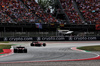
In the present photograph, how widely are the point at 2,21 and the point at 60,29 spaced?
10.9 metres

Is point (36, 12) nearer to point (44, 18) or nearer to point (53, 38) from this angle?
point (44, 18)

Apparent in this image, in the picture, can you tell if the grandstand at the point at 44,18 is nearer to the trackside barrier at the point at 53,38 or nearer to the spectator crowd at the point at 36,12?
the spectator crowd at the point at 36,12

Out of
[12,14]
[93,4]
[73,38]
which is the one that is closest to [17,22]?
[12,14]

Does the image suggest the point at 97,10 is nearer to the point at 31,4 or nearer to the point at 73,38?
the point at 73,38

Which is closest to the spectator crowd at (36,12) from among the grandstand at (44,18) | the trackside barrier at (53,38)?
the grandstand at (44,18)

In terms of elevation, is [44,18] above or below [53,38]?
above

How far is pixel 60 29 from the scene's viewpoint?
36.5m

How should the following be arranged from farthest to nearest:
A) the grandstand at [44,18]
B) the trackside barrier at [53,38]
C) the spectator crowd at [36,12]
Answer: the spectator crowd at [36,12], the grandstand at [44,18], the trackside barrier at [53,38]

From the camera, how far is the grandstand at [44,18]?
35438 millimetres

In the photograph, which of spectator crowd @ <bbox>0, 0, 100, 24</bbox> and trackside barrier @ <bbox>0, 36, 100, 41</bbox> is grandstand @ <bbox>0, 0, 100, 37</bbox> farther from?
trackside barrier @ <bbox>0, 36, 100, 41</bbox>

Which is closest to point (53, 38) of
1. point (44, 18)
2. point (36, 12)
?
point (44, 18)

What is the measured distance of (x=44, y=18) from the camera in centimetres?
3891

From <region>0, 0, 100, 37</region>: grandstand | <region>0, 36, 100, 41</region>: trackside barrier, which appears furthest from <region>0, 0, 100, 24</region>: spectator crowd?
<region>0, 36, 100, 41</region>: trackside barrier

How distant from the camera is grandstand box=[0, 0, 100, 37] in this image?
35.4m
